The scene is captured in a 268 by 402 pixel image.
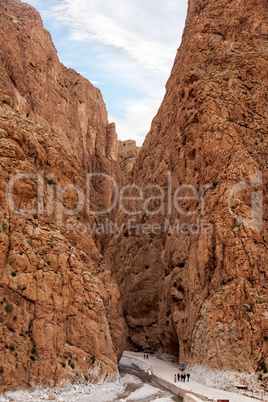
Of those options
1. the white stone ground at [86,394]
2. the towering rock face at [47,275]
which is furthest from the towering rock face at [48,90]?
the white stone ground at [86,394]

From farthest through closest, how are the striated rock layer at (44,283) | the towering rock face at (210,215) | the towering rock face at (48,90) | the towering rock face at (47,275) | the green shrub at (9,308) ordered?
1. the towering rock face at (48,90)
2. the towering rock face at (210,215)
3. the towering rock face at (47,275)
4. the striated rock layer at (44,283)
5. the green shrub at (9,308)

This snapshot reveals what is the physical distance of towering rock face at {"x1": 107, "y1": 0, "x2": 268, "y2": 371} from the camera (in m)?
34.6

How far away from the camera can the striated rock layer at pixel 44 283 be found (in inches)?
1012

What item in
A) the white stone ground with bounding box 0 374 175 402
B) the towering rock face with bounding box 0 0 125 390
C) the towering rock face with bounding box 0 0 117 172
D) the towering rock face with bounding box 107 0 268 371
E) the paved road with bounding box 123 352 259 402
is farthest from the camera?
the towering rock face with bounding box 0 0 117 172

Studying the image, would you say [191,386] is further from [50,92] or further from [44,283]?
[50,92]

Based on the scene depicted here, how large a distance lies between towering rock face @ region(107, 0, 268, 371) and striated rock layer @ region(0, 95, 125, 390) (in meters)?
9.35

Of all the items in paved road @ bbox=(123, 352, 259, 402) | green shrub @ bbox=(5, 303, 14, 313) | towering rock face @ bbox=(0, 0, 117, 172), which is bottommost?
paved road @ bbox=(123, 352, 259, 402)

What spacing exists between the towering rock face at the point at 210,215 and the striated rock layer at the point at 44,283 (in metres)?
9.35

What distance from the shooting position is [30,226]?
29.5 m

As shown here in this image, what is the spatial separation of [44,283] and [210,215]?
17.5m

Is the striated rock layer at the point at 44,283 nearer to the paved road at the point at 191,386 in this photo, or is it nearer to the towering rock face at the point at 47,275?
the towering rock face at the point at 47,275

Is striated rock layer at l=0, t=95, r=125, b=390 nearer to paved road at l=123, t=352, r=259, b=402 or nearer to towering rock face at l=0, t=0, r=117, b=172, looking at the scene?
paved road at l=123, t=352, r=259, b=402

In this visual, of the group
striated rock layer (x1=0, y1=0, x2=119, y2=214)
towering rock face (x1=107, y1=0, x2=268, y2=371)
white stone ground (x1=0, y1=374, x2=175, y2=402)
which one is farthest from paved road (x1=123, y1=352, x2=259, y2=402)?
striated rock layer (x1=0, y1=0, x2=119, y2=214)

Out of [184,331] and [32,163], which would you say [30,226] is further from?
[184,331]
